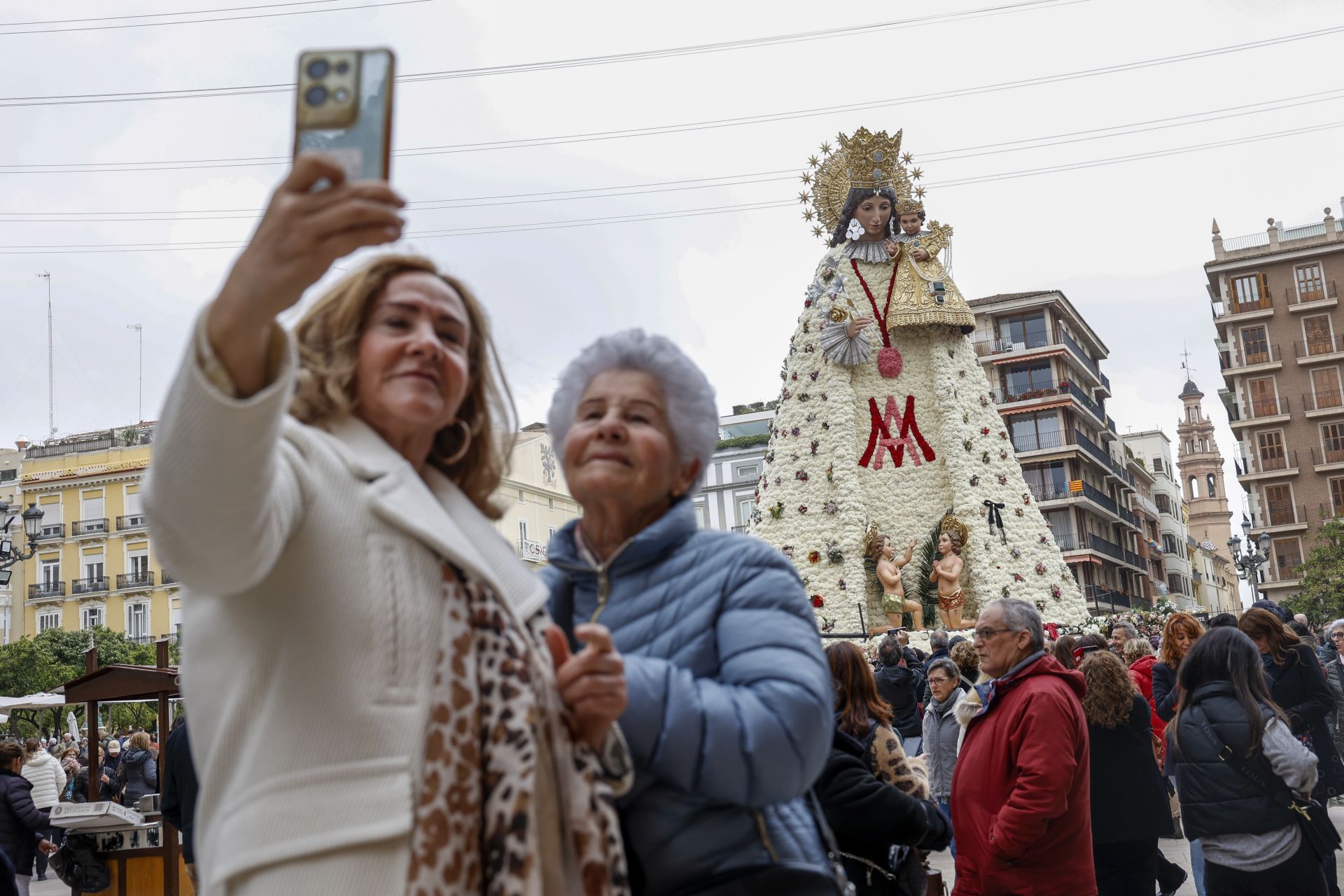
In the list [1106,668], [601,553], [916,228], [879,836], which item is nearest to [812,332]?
[916,228]

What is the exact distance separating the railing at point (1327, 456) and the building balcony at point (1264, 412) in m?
2.00

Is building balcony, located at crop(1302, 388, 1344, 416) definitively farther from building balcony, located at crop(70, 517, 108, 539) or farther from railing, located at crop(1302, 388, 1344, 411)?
building balcony, located at crop(70, 517, 108, 539)

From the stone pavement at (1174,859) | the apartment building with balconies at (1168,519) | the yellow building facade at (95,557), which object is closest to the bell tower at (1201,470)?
the apartment building with balconies at (1168,519)

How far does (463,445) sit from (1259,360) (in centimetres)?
6394

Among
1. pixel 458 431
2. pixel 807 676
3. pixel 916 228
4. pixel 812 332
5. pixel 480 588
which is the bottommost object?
pixel 807 676

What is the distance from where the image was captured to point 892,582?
2278cm

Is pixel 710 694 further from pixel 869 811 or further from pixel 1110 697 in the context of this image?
pixel 1110 697

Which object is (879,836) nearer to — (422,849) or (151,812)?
(422,849)

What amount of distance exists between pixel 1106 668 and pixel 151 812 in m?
7.95

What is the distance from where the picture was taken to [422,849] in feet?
5.65

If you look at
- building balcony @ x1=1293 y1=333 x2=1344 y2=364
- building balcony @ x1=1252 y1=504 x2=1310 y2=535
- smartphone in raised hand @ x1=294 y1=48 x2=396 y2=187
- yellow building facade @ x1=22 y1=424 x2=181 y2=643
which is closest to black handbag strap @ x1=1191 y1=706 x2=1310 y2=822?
smartphone in raised hand @ x1=294 y1=48 x2=396 y2=187

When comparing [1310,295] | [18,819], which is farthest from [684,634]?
[1310,295]

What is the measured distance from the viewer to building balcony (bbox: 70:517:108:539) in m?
54.3

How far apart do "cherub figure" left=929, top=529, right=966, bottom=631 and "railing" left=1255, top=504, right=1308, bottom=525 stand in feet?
139
